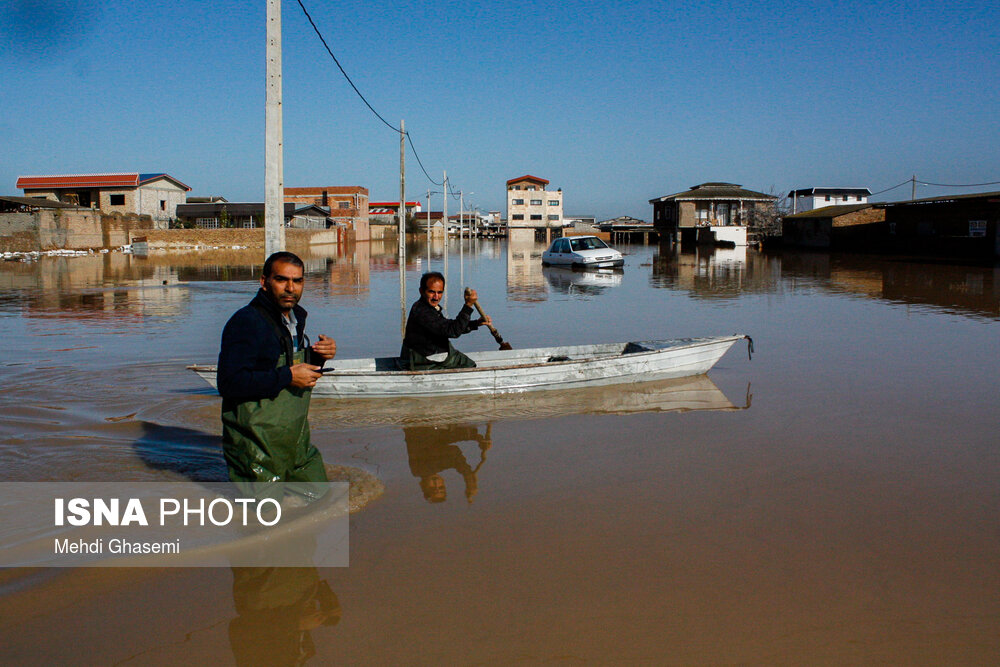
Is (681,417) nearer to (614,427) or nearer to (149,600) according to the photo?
(614,427)

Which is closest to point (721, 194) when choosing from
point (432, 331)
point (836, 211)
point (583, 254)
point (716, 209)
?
point (716, 209)

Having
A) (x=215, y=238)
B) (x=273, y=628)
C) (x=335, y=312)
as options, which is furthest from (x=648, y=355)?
(x=215, y=238)

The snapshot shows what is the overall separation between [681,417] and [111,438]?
611 centimetres

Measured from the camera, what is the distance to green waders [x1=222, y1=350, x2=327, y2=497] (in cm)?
453

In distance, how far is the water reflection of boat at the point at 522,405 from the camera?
27.7 feet

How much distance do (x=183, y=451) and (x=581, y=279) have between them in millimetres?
24316

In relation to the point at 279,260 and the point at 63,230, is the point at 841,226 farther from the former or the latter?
the point at 63,230

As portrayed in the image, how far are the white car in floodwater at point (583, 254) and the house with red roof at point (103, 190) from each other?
1476 inches

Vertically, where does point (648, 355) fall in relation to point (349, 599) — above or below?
above

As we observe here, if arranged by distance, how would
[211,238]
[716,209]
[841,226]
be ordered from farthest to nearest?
1. [716,209]
2. [211,238]
3. [841,226]

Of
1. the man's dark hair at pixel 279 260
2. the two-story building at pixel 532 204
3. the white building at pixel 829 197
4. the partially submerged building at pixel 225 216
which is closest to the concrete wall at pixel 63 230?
the partially submerged building at pixel 225 216

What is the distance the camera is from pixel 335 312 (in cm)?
1908

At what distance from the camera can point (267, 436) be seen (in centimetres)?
461

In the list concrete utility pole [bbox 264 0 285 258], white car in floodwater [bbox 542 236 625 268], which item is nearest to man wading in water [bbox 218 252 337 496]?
concrete utility pole [bbox 264 0 285 258]
